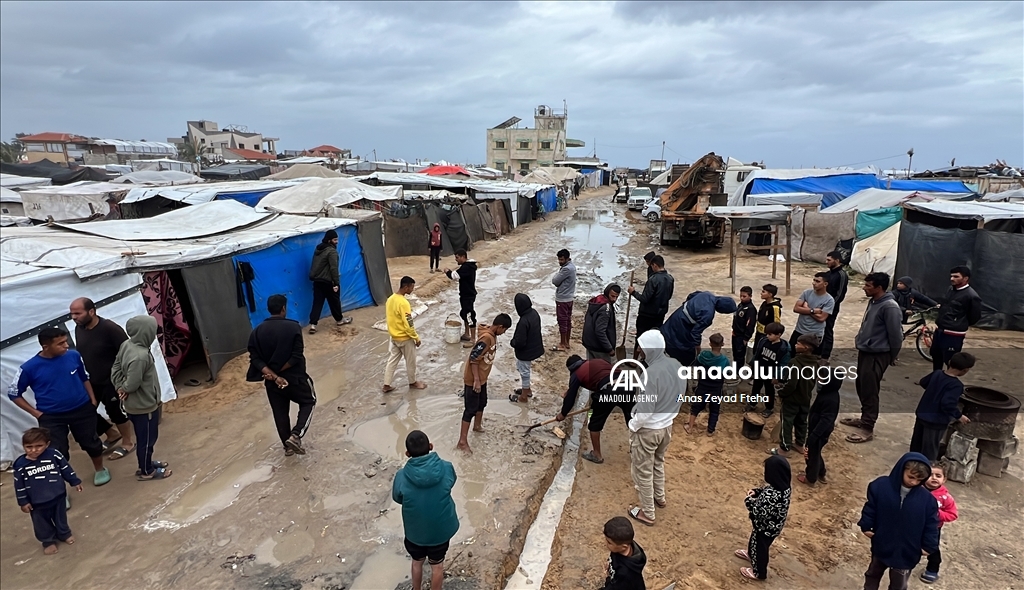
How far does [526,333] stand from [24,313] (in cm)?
519

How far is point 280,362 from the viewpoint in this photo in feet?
16.0

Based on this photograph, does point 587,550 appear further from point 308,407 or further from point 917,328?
point 917,328

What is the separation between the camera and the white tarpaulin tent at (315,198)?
13312 mm

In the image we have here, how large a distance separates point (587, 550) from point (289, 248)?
23.8 ft

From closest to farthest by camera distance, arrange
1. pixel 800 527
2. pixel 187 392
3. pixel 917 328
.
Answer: pixel 800 527 → pixel 187 392 → pixel 917 328

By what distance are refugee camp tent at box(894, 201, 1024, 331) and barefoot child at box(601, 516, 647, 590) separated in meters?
10.4

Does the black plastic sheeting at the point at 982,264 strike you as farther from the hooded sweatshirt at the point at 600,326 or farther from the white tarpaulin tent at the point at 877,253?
the hooded sweatshirt at the point at 600,326

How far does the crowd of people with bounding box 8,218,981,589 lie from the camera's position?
3234mm

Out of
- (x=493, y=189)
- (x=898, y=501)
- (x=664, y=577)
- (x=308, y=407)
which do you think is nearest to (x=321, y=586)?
(x=308, y=407)

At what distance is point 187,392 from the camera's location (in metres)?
6.64

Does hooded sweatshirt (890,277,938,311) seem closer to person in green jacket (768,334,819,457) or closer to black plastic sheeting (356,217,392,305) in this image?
person in green jacket (768,334,819,457)


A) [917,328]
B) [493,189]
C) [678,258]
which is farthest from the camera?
[493,189]

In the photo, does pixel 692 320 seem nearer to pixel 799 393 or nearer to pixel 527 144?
pixel 799 393

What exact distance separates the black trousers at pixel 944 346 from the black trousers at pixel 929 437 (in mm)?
1971
